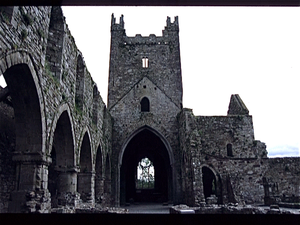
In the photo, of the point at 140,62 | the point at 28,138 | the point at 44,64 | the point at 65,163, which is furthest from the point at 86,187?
the point at 140,62

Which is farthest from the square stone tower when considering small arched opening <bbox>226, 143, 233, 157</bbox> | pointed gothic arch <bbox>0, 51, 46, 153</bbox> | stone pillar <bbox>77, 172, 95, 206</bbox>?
pointed gothic arch <bbox>0, 51, 46, 153</bbox>

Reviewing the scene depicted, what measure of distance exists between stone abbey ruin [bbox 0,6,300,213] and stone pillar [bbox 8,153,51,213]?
0.02 m

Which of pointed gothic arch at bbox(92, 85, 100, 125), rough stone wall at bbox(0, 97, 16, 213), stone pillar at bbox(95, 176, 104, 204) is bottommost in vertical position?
stone pillar at bbox(95, 176, 104, 204)

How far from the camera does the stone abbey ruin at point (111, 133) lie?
6277 mm

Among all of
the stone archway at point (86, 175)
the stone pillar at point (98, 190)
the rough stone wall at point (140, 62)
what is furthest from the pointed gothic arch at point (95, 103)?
the rough stone wall at point (140, 62)

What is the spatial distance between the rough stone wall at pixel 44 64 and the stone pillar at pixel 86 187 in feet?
7.04

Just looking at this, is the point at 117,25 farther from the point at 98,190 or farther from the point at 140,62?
the point at 98,190

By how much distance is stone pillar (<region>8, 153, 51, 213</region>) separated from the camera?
607 cm

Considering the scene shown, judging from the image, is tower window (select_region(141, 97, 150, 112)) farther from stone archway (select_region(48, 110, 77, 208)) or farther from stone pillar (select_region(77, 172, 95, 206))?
stone archway (select_region(48, 110, 77, 208))

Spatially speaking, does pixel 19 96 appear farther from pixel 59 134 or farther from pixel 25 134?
pixel 59 134

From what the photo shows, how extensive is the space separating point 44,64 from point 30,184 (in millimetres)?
2933

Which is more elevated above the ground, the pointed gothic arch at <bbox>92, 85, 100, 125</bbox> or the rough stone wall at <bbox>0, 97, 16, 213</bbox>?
the pointed gothic arch at <bbox>92, 85, 100, 125</bbox>
